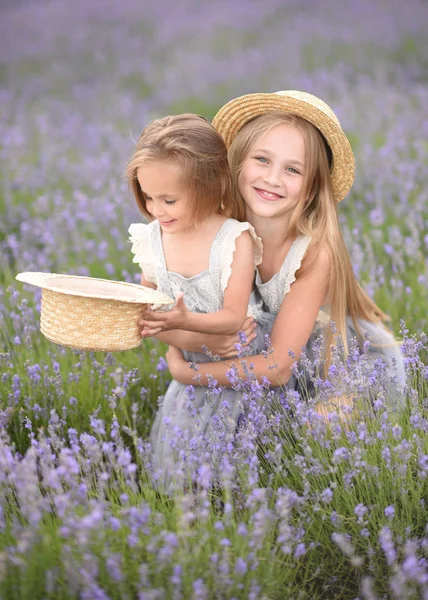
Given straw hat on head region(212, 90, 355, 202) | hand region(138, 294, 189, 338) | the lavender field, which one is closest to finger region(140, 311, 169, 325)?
hand region(138, 294, 189, 338)

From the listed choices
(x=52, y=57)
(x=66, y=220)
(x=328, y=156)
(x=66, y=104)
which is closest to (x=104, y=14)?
(x=52, y=57)

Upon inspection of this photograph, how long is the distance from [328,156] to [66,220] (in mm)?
2645

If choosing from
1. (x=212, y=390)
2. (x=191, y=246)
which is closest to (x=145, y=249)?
(x=191, y=246)

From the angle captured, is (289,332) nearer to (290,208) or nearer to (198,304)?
(198,304)

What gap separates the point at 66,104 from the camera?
1038cm

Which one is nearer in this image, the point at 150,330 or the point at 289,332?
the point at 150,330

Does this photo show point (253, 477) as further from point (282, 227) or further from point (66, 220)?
point (66, 220)

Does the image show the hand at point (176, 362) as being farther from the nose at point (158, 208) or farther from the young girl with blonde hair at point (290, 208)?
the nose at point (158, 208)

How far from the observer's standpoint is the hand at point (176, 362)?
3086 mm

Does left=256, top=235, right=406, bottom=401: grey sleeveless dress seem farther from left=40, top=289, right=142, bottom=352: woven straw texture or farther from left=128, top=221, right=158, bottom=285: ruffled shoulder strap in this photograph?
left=40, top=289, right=142, bottom=352: woven straw texture

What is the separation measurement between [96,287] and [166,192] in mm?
426

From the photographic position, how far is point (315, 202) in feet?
10.7

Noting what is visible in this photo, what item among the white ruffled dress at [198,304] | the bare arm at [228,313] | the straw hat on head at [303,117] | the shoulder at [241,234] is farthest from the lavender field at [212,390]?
the straw hat on head at [303,117]

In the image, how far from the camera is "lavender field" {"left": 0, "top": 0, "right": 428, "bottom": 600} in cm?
194
